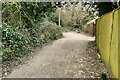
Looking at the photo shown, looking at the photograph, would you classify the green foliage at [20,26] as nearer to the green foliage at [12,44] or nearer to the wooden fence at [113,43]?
the green foliage at [12,44]

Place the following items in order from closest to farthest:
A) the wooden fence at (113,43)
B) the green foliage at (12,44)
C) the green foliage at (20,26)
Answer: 1. the wooden fence at (113,43)
2. the green foliage at (12,44)
3. the green foliage at (20,26)

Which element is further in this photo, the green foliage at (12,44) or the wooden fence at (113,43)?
the green foliage at (12,44)

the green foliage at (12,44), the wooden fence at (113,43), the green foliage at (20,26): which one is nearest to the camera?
the wooden fence at (113,43)

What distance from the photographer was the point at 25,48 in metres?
11.6

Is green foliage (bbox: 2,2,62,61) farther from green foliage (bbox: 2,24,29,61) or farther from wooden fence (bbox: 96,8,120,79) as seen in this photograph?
wooden fence (bbox: 96,8,120,79)

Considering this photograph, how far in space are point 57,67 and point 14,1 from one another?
213 inches

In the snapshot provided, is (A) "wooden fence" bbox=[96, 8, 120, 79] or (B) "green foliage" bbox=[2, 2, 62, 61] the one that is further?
(B) "green foliage" bbox=[2, 2, 62, 61]

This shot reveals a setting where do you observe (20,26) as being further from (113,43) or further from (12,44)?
(113,43)

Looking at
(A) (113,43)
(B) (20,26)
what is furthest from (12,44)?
(A) (113,43)

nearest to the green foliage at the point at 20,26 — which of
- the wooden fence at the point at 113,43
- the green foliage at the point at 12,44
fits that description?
the green foliage at the point at 12,44

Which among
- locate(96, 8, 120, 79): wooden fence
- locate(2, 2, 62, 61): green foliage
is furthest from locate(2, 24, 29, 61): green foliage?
locate(96, 8, 120, 79): wooden fence

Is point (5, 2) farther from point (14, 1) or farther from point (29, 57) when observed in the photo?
point (29, 57)

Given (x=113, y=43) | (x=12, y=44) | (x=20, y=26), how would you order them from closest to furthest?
(x=113, y=43) < (x=12, y=44) < (x=20, y=26)

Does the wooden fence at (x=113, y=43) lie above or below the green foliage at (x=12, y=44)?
above
